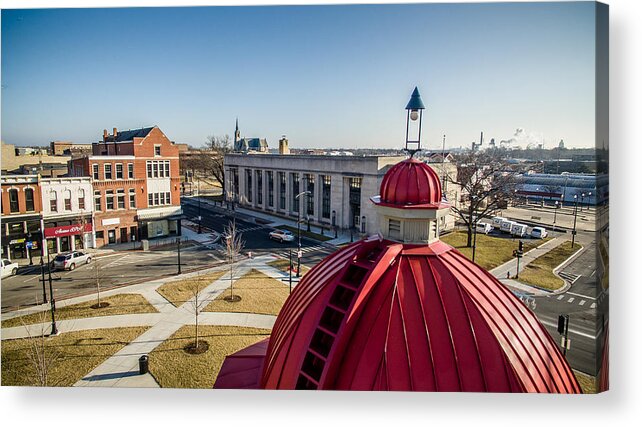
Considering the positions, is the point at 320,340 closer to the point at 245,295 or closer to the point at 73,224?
the point at 245,295

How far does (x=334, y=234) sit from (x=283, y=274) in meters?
10.4

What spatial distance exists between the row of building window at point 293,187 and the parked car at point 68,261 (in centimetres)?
1779

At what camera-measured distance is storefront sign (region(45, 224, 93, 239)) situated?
21.3m

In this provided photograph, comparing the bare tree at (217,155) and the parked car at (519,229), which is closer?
the parked car at (519,229)

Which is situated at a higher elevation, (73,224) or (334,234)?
(73,224)

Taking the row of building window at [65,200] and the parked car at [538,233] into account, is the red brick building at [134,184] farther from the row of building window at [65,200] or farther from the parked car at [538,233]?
the parked car at [538,233]

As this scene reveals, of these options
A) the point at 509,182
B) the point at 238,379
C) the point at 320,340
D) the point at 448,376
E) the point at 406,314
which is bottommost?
the point at 238,379

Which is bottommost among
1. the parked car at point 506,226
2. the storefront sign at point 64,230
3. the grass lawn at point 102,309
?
the grass lawn at point 102,309

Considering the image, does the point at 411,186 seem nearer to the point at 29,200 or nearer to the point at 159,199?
the point at 29,200

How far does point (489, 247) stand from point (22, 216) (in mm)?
26793

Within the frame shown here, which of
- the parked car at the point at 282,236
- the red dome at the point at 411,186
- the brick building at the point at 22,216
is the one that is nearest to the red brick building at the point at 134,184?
the brick building at the point at 22,216

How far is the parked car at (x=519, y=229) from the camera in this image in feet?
89.2

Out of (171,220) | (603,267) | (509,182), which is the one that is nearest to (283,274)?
(171,220)

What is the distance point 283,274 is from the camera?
20.0m
